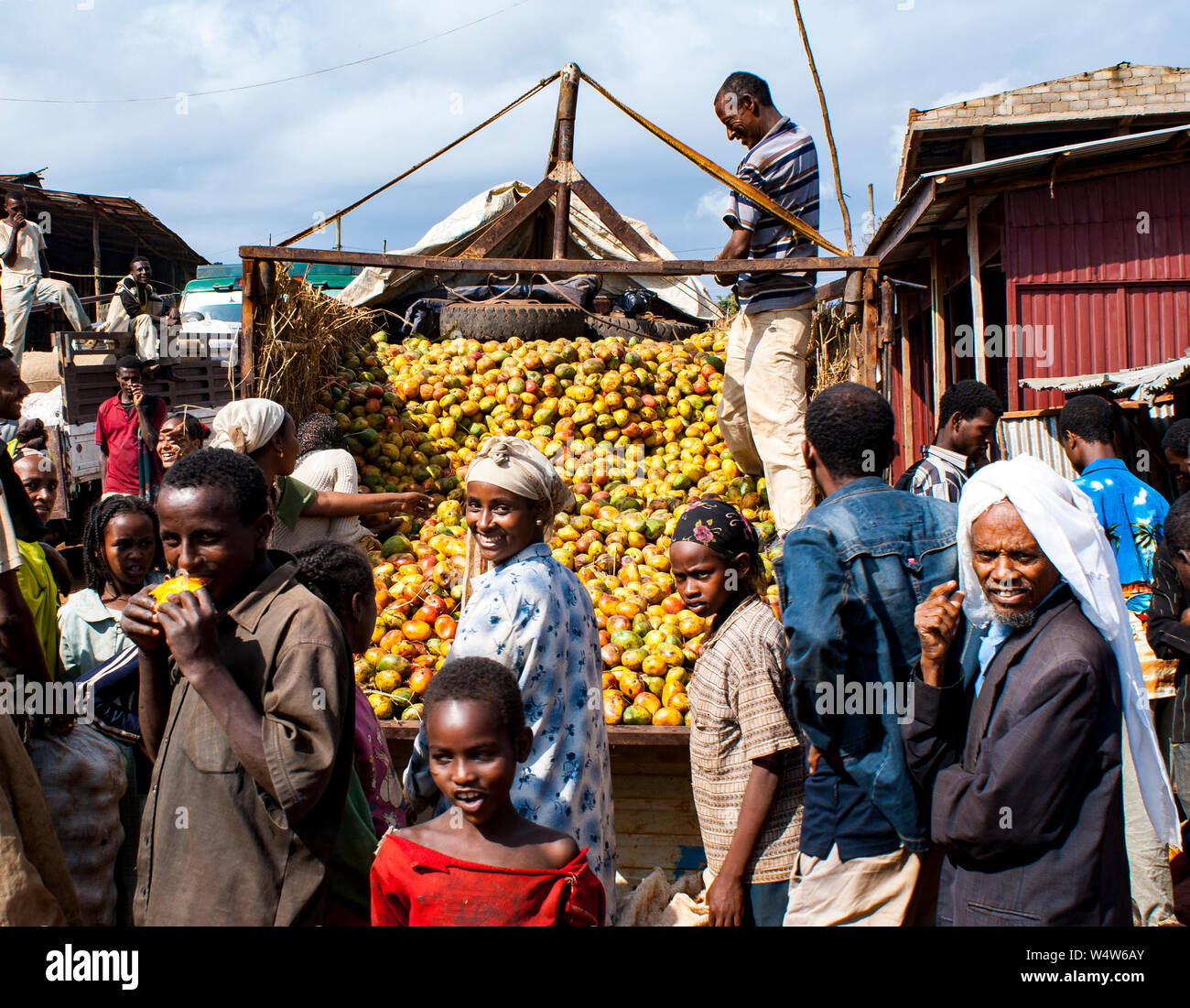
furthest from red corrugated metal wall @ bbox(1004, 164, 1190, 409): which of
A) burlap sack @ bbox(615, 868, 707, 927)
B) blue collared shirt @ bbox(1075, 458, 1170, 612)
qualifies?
burlap sack @ bbox(615, 868, 707, 927)

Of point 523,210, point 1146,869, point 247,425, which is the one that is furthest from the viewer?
point 523,210

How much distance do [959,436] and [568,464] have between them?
304 cm

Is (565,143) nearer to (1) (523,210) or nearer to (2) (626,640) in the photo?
(1) (523,210)

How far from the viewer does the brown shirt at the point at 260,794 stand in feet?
6.44

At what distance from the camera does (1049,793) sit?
1934mm

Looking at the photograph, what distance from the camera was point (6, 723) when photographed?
88.1 inches

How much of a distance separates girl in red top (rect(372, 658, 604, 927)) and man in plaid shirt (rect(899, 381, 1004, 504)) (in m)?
2.79

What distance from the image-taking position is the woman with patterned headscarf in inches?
104

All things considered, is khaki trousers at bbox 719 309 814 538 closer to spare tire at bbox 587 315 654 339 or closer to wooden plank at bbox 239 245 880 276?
wooden plank at bbox 239 245 880 276

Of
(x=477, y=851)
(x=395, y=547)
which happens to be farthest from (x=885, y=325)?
(x=477, y=851)

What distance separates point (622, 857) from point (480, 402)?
418cm

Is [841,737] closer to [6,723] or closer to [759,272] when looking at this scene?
[6,723]

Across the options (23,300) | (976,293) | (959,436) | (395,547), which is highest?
(23,300)
